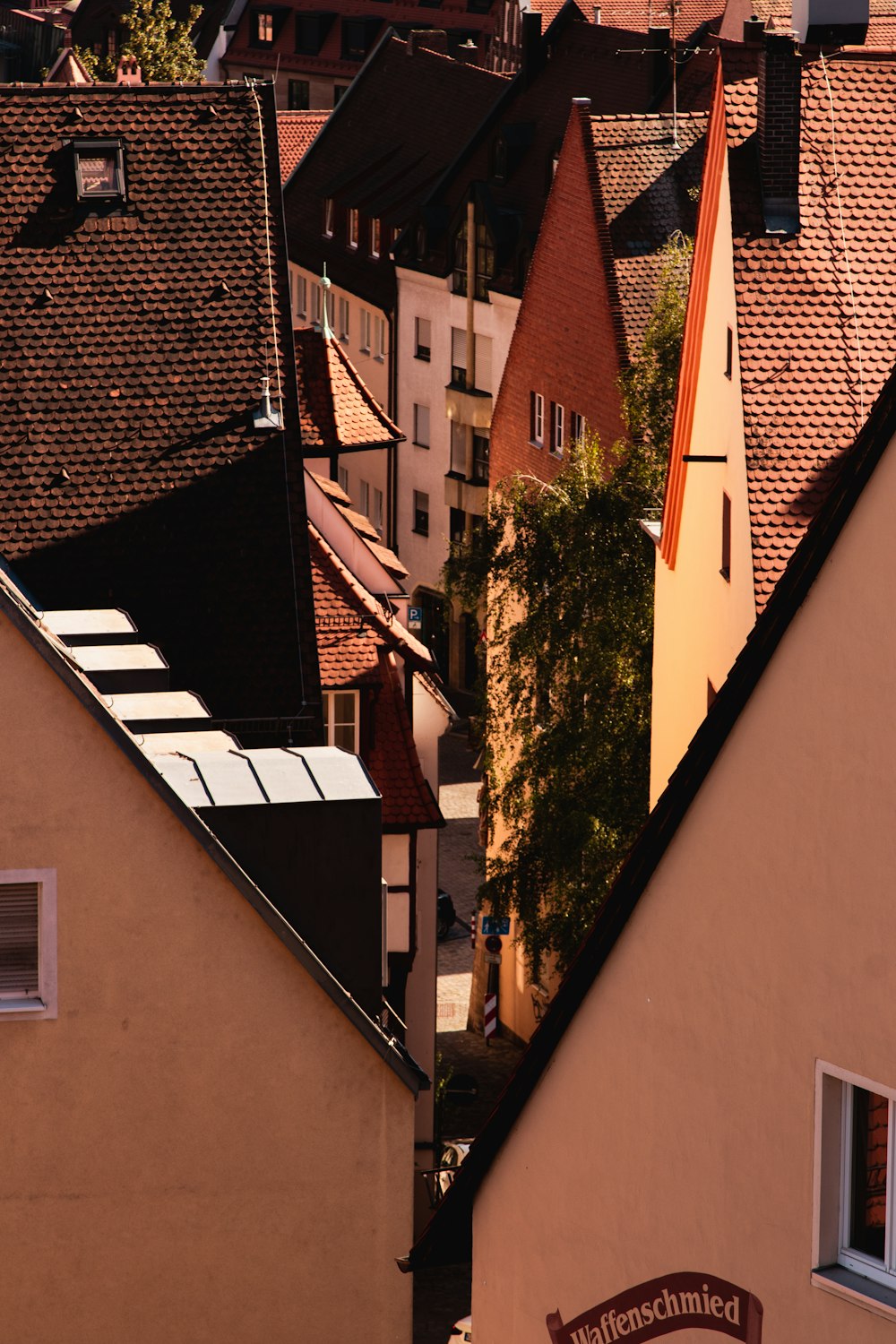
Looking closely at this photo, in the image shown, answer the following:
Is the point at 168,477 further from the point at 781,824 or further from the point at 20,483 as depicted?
the point at 781,824

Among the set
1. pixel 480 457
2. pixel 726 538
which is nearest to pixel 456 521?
pixel 480 457

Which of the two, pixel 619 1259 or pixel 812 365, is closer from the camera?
pixel 619 1259

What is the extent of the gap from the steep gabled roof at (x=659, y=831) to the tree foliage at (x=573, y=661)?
13.9 meters

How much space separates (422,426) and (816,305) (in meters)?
47.7

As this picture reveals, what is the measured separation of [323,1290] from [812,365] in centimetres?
942

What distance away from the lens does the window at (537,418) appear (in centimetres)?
4412

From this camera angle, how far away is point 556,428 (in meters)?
43.2

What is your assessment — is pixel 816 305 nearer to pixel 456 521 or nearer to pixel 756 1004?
pixel 756 1004

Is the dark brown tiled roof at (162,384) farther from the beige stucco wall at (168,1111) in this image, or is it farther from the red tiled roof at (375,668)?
the beige stucco wall at (168,1111)

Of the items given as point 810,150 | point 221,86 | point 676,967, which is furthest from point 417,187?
point 676,967

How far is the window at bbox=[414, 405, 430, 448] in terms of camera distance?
6856 cm

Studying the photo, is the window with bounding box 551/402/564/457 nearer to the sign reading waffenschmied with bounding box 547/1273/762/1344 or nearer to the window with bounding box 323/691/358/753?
the window with bounding box 323/691/358/753

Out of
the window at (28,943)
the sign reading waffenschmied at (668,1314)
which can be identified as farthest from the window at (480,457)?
the sign reading waffenschmied at (668,1314)

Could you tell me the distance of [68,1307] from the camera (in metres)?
15.8
